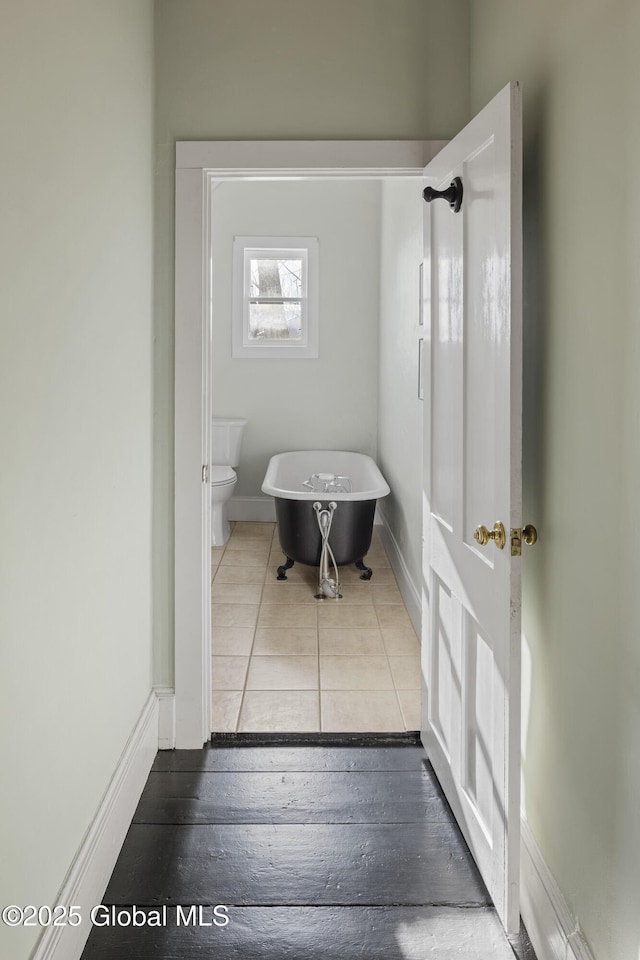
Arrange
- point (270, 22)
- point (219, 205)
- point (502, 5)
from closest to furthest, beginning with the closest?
point (502, 5) < point (270, 22) < point (219, 205)

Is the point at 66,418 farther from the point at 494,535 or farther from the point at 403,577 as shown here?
the point at 403,577

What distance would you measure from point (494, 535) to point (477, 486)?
0.79 ft

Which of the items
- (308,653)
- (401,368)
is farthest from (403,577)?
(401,368)

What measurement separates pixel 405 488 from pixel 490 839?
2730mm

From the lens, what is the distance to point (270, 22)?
2.44 meters

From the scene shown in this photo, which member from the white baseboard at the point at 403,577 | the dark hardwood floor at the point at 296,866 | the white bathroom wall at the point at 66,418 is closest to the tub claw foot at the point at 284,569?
the white baseboard at the point at 403,577

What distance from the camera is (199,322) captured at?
8.20 feet

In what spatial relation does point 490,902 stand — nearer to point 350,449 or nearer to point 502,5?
point 502,5

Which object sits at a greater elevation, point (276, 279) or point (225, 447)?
point (276, 279)

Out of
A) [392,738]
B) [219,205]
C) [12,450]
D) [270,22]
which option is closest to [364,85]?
[270,22]

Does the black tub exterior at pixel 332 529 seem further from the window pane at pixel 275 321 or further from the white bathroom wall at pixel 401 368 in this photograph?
the window pane at pixel 275 321

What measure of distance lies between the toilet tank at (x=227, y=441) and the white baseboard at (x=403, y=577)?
134 cm

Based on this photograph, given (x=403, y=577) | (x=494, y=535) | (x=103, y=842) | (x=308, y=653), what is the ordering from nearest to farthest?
1. (x=494, y=535)
2. (x=103, y=842)
3. (x=308, y=653)
4. (x=403, y=577)

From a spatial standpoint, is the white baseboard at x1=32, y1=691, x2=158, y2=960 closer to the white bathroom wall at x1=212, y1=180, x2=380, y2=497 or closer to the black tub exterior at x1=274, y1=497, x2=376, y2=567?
the black tub exterior at x1=274, y1=497, x2=376, y2=567
